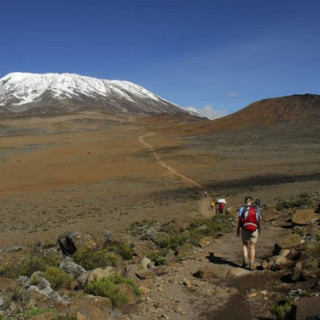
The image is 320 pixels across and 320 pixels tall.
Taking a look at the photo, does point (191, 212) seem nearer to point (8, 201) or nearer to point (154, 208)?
point (154, 208)

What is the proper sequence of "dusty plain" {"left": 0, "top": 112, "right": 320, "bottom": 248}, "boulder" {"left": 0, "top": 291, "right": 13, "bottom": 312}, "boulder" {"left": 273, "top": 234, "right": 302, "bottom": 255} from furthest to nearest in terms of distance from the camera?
"dusty plain" {"left": 0, "top": 112, "right": 320, "bottom": 248}, "boulder" {"left": 273, "top": 234, "right": 302, "bottom": 255}, "boulder" {"left": 0, "top": 291, "right": 13, "bottom": 312}

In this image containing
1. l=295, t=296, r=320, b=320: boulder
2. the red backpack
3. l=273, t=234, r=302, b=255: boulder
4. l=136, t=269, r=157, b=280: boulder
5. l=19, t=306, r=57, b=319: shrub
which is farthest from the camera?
l=273, t=234, r=302, b=255: boulder

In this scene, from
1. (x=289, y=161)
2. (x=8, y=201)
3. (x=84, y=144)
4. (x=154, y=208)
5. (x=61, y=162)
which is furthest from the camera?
(x=84, y=144)

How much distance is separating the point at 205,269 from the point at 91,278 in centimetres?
236

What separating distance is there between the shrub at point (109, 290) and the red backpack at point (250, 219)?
Result: 288 cm

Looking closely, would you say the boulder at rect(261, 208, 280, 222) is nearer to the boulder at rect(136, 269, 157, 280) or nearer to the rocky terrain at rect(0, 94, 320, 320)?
the rocky terrain at rect(0, 94, 320, 320)

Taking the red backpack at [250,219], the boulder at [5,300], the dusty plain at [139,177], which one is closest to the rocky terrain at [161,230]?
the boulder at [5,300]

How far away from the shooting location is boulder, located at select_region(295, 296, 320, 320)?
547cm

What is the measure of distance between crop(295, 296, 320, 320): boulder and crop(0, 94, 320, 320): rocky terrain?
2 centimetres

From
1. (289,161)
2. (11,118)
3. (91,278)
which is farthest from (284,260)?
(11,118)

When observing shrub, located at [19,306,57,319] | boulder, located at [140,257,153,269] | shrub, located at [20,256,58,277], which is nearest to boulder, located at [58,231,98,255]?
shrub, located at [20,256,58,277]

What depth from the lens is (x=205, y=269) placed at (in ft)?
28.9

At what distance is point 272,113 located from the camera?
89938 millimetres

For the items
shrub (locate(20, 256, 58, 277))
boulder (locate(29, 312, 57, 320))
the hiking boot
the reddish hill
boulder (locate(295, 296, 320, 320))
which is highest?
the reddish hill
